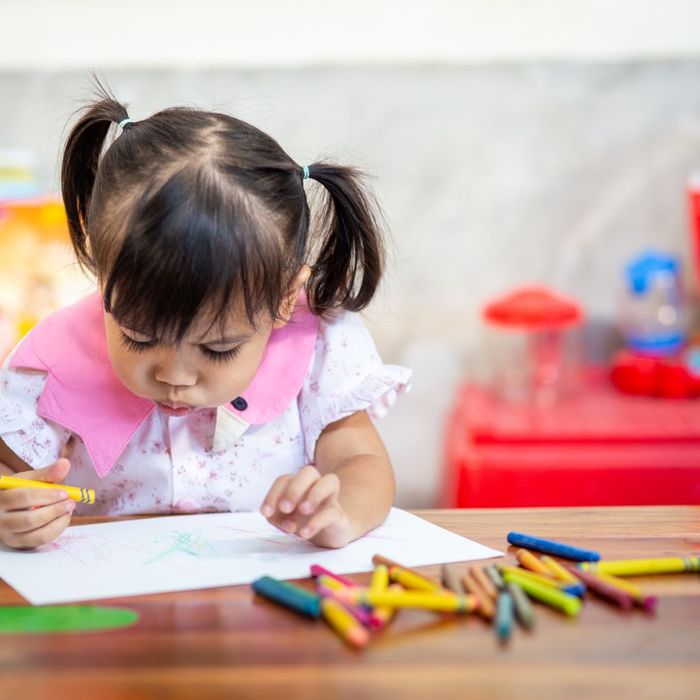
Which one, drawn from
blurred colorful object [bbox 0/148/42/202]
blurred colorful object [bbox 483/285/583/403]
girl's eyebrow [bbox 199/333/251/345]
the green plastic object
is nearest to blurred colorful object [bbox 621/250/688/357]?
blurred colorful object [bbox 483/285/583/403]

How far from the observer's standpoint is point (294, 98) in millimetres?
1900

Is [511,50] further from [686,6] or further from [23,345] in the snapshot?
[23,345]

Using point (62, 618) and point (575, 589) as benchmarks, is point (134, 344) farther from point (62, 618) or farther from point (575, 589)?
point (575, 589)

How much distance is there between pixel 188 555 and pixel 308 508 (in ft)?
0.28

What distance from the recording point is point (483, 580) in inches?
24.6

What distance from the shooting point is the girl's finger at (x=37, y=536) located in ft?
2.38

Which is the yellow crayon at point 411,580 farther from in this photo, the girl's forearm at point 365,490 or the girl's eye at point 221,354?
the girl's eye at point 221,354

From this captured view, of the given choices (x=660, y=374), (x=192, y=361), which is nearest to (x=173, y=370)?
(x=192, y=361)

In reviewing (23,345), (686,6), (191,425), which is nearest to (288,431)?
(191,425)

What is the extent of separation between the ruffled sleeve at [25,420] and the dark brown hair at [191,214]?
11 centimetres

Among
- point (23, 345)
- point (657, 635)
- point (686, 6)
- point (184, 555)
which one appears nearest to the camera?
point (657, 635)

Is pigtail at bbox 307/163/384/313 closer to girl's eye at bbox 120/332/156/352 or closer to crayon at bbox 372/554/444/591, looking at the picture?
girl's eye at bbox 120/332/156/352

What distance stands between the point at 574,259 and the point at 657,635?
142 cm

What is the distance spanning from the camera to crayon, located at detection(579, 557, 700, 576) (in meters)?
0.65
